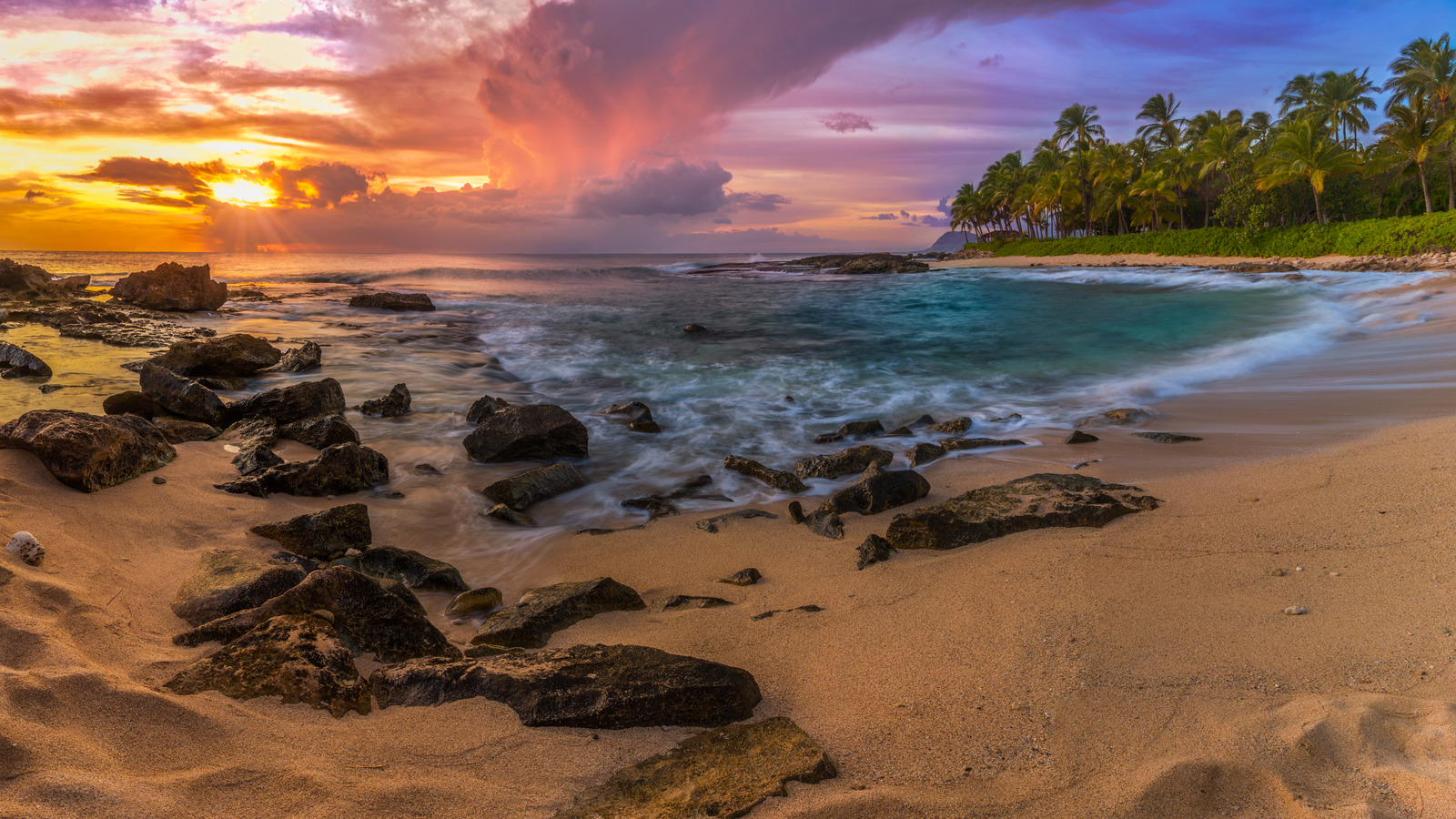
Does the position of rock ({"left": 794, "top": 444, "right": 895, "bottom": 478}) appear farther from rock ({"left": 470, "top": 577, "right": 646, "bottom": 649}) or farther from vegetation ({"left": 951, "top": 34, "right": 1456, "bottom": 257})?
vegetation ({"left": 951, "top": 34, "right": 1456, "bottom": 257})

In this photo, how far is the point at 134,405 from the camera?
22.4 feet

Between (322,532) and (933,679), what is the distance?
12.9 ft

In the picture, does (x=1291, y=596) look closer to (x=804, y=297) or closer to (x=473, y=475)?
(x=473, y=475)

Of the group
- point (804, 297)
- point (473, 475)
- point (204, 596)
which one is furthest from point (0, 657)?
point (804, 297)

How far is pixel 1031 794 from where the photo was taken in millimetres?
2068

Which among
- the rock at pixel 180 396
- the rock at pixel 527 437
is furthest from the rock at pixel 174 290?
the rock at pixel 527 437

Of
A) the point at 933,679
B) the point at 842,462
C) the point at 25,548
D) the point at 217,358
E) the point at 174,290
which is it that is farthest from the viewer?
the point at 174,290

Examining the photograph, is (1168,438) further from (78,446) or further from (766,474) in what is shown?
(78,446)

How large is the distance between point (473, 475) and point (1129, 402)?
923 centimetres

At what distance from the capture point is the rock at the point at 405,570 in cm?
417

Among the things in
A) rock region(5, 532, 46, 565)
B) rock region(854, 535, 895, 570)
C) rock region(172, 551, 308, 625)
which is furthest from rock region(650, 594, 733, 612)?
rock region(5, 532, 46, 565)

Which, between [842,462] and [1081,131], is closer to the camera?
[842,462]

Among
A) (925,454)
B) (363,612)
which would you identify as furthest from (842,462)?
(363,612)

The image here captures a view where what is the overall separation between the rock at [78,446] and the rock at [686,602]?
3.48 metres
